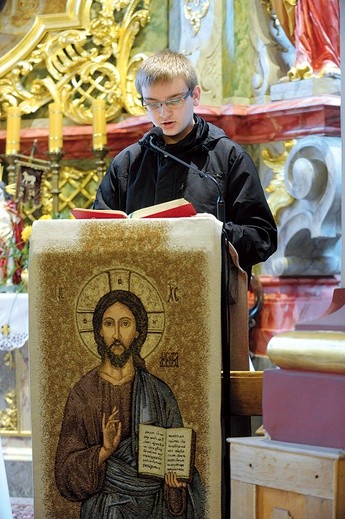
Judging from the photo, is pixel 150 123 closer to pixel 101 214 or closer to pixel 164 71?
pixel 164 71

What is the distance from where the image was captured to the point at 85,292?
143 inches

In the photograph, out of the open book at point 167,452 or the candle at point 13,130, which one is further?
the candle at point 13,130

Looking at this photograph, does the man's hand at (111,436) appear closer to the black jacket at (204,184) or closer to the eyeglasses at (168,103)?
the black jacket at (204,184)

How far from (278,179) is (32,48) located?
200 cm

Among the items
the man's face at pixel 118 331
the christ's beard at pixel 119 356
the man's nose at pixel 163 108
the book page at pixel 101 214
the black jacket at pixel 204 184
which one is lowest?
the christ's beard at pixel 119 356

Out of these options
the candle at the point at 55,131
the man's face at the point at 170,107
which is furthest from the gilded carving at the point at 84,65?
the man's face at the point at 170,107

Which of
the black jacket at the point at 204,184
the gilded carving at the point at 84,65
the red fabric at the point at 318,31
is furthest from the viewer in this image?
the gilded carving at the point at 84,65

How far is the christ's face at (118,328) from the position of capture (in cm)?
362

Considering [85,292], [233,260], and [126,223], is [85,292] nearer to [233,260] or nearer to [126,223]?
[126,223]

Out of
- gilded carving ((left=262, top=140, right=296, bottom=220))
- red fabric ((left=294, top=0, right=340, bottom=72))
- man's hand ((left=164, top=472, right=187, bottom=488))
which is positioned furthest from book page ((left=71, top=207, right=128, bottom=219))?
red fabric ((left=294, top=0, right=340, bottom=72))

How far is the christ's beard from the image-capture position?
3.61m

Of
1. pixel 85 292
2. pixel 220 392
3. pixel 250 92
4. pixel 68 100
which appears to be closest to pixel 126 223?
pixel 85 292

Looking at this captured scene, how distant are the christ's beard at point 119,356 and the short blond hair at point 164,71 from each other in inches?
41.5

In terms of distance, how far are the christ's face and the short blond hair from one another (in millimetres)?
959
